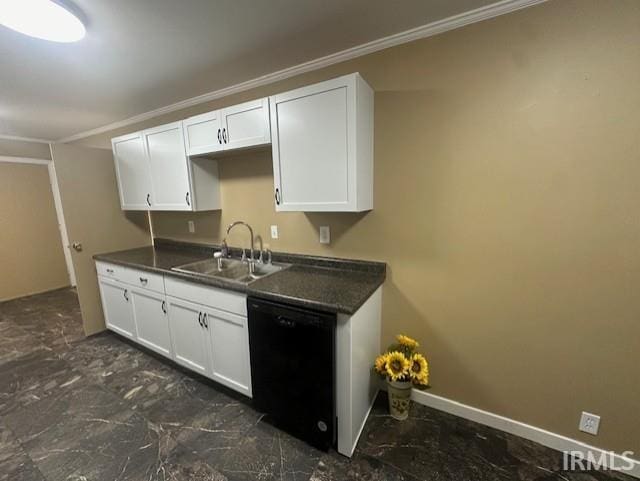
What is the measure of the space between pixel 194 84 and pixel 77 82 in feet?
2.96

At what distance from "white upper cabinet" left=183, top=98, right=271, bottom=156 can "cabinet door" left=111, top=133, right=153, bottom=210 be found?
72 cm

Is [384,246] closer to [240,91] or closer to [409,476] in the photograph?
[409,476]

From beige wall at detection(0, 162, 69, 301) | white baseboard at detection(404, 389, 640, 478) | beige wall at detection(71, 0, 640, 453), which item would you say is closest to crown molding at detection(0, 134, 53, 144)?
beige wall at detection(0, 162, 69, 301)

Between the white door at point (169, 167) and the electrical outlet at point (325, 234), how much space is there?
123 cm

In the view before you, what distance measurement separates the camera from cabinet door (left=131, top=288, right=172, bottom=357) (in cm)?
217

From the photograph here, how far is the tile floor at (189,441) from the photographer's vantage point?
53.5 inches

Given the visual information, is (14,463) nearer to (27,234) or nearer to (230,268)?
(230,268)

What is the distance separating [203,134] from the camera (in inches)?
80.5

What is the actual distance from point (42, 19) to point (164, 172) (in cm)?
121

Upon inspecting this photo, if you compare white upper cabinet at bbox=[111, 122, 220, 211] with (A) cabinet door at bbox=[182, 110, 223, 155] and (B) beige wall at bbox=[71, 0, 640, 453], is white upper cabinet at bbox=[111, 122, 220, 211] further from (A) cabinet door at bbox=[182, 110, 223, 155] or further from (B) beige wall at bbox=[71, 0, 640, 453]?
(B) beige wall at bbox=[71, 0, 640, 453]

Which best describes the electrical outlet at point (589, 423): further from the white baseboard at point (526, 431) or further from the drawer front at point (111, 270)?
the drawer front at point (111, 270)

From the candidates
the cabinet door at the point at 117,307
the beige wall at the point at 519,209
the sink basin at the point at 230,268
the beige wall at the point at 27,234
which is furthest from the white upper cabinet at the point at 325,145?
the beige wall at the point at 27,234

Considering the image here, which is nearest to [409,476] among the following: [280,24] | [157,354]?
[157,354]

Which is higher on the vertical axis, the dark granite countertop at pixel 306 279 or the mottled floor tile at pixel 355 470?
the dark granite countertop at pixel 306 279
